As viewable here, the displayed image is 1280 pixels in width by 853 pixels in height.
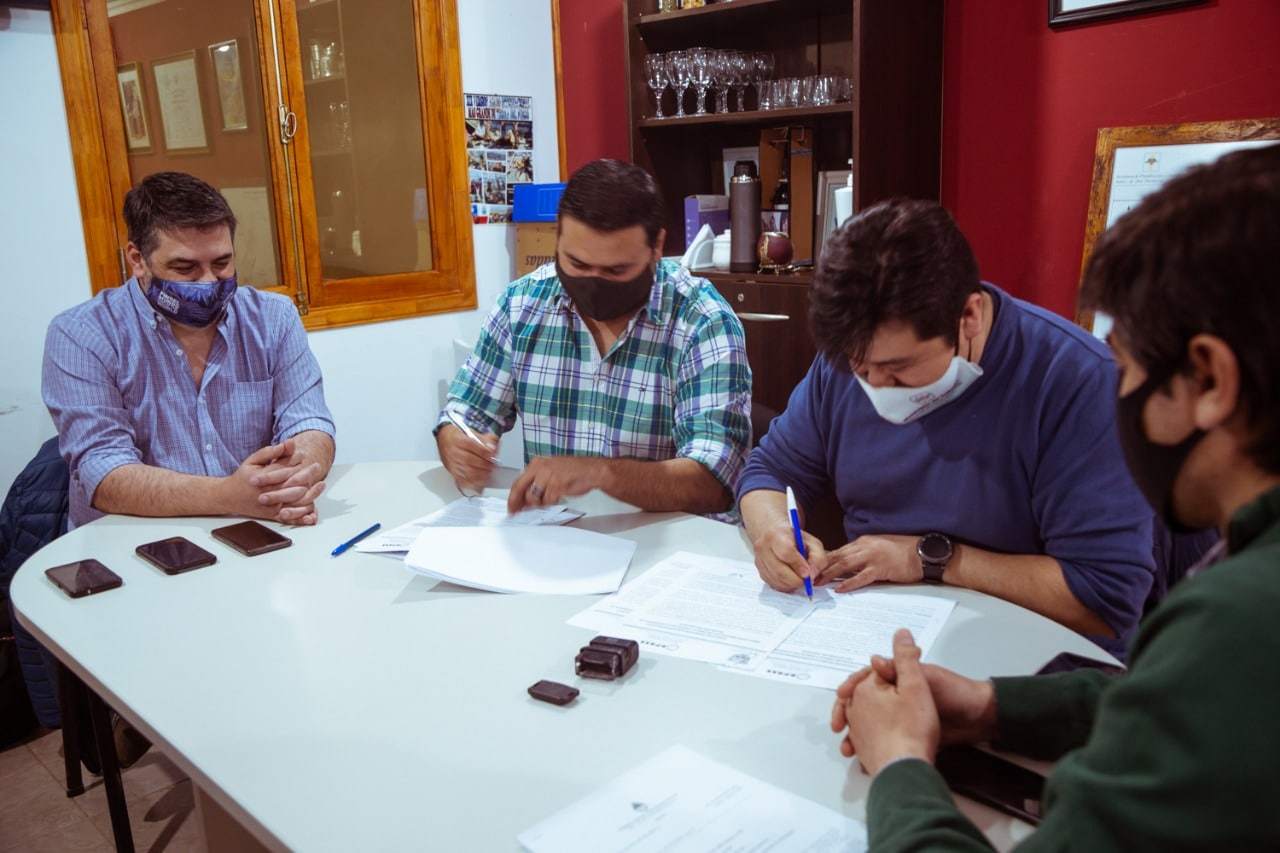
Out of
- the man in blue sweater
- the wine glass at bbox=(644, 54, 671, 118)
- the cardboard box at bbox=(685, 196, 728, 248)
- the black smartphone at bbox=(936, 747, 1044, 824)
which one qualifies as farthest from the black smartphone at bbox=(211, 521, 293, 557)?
the wine glass at bbox=(644, 54, 671, 118)

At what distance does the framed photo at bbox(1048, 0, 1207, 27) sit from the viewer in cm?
242

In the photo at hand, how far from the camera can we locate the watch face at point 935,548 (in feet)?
4.54

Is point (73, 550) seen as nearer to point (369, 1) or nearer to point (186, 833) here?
point (186, 833)

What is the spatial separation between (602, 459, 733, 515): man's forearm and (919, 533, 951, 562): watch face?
0.49 meters

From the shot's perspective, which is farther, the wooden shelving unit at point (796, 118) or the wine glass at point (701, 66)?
the wine glass at point (701, 66)

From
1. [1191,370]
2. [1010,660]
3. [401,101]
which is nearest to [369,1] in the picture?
[401,101]

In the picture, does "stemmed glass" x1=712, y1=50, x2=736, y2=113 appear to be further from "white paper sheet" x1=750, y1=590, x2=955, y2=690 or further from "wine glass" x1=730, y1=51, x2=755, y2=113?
"white paper sheet" x1=750, y1=590, x2=955, y2=690

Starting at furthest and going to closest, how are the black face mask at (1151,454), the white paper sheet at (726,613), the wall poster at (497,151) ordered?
the wall poster at (497,151) < the white paper sheet at (726,613) < the black face mask at (1151,454)

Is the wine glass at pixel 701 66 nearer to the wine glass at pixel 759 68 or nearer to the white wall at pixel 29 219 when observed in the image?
the wine glass at pixel 759 68

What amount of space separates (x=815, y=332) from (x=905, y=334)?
121 mm

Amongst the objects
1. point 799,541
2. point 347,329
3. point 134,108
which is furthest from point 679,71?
point 799,541

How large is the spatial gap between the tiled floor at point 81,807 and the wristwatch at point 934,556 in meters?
1.52

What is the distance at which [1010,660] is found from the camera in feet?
3.80

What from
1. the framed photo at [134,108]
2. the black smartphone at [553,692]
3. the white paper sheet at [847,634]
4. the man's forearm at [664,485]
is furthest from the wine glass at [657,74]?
the black smartphone at [553,692]
